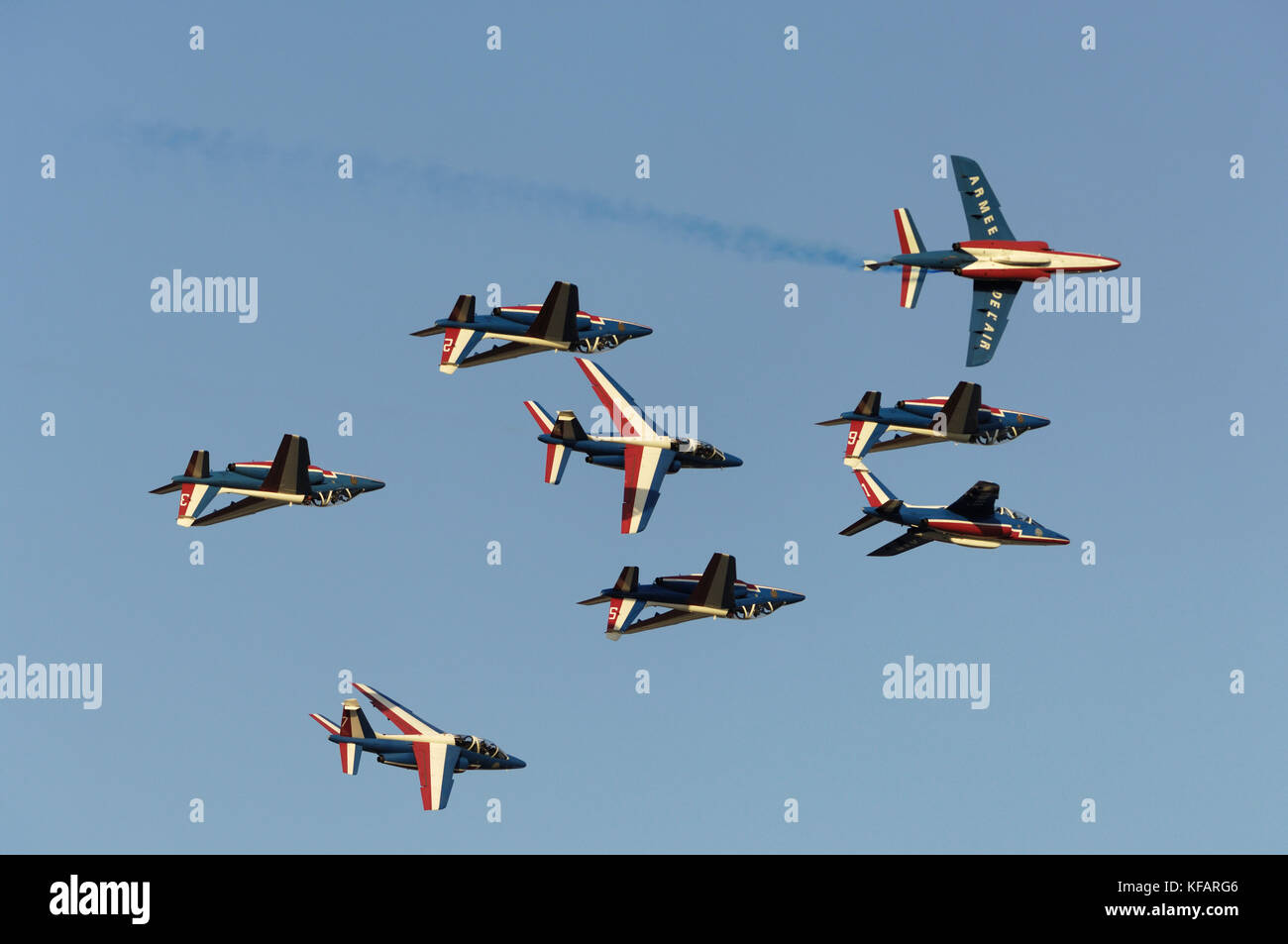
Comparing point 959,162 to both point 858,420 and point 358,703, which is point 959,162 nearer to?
point 858,420

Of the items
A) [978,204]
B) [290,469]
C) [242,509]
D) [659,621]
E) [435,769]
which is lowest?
[435,769]

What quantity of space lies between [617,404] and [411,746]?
20989mm

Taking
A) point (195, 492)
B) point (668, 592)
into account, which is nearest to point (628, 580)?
point (668, 592)

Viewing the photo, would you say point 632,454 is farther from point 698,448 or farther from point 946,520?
point 946,520

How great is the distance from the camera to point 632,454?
4102 inches

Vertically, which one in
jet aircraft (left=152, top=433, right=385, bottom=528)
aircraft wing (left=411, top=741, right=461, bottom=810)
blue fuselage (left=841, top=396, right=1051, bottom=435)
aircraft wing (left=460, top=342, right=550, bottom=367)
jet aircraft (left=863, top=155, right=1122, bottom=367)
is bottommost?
aircraft wing (left=411, top=741, right=461, bottom=810)

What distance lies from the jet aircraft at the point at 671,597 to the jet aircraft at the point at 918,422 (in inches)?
372

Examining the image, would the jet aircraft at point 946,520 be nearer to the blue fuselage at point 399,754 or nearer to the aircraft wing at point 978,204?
the aircraft wing at point 978,204

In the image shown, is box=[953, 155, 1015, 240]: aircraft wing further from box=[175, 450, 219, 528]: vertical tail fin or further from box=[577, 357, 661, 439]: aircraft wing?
box=[175, 450, 219, 528]: vertical tail fin

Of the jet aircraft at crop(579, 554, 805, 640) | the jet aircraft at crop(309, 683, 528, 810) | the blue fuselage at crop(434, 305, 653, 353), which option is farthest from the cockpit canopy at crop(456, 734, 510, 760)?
the blue fuselage at crop(434, 305, 653, 353)

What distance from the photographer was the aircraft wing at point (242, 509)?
10425 cm

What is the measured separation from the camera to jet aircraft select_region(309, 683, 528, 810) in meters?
107

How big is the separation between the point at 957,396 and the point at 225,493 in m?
37.9
